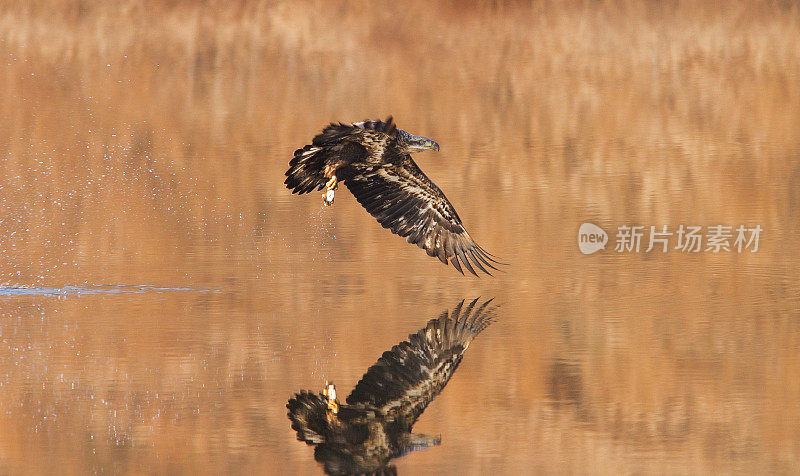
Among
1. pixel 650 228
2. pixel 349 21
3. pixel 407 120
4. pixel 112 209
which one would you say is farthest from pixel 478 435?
pixel 349 21

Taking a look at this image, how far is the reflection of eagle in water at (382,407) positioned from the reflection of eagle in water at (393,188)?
1.42 meters

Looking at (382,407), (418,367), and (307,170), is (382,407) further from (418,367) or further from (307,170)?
(307,170)

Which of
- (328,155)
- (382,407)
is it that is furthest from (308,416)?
(328,155)

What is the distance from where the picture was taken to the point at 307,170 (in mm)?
10828

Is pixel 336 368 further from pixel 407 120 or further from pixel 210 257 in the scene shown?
pixel 407 120

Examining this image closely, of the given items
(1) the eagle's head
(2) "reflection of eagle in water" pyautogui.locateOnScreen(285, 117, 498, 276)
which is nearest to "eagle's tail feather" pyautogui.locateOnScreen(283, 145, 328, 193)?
(2) "reflection of eagle in water" pyautogui.locateOnScreen(285, 117, 498, 276)

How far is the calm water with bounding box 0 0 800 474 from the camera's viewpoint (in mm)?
7477

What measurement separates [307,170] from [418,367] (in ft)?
8.95

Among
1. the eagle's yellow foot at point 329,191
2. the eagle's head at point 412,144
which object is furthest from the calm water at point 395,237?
the eagle's head at point 412,144

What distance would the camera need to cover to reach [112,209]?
51.3ft

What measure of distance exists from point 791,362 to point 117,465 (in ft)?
14.7

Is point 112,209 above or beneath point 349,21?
beneath

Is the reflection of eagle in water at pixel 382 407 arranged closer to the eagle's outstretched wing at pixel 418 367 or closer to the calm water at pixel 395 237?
the eagle's outstretched wing at pixel 418 367

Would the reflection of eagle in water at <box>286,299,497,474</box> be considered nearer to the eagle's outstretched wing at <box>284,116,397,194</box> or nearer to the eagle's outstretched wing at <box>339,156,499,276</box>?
the eagle's outstretched wing at <box>339,156,499,276</box>
